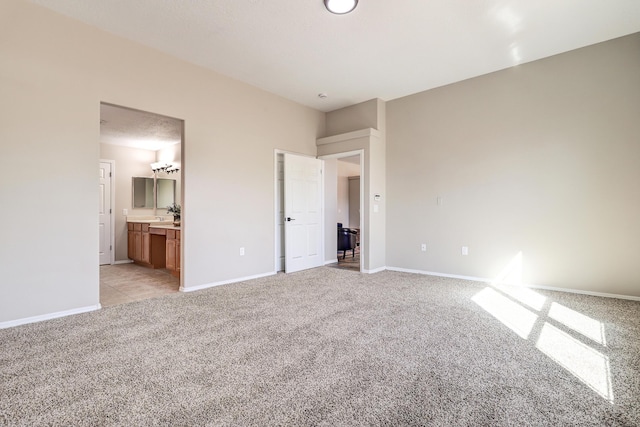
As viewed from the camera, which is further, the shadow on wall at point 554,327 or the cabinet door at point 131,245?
the cabinet door at point 131,245

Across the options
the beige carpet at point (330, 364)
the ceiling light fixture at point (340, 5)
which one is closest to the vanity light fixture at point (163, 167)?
the beige carpet at point (330, 364)

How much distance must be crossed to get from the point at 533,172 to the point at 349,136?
8.85 feet

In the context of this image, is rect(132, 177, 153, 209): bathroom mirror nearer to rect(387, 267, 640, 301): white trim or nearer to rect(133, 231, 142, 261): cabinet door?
rect(133, 231, 142, 261): cabinet door

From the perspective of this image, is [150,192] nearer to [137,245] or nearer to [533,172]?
[137,245]

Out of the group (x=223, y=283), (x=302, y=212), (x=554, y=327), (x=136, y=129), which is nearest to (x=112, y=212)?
(x=136, y=129)

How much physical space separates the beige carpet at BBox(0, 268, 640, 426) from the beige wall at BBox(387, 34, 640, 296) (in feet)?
2.17

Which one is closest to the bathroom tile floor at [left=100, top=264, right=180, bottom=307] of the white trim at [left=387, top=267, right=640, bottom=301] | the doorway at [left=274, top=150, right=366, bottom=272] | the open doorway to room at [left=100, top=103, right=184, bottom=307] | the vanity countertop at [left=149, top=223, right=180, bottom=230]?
the open doorway to room at [left=100, top=103, right=184, bottom=307]

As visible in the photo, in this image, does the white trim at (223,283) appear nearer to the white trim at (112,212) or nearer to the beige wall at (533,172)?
the beige wall at (533,172)

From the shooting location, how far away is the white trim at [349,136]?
4.92 meters

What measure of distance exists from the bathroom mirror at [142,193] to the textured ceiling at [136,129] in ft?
2.51

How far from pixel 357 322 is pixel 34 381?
7.31 feet

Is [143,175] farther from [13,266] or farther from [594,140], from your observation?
[594,140]

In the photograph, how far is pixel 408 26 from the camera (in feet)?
10.2

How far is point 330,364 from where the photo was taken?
1.97 m
